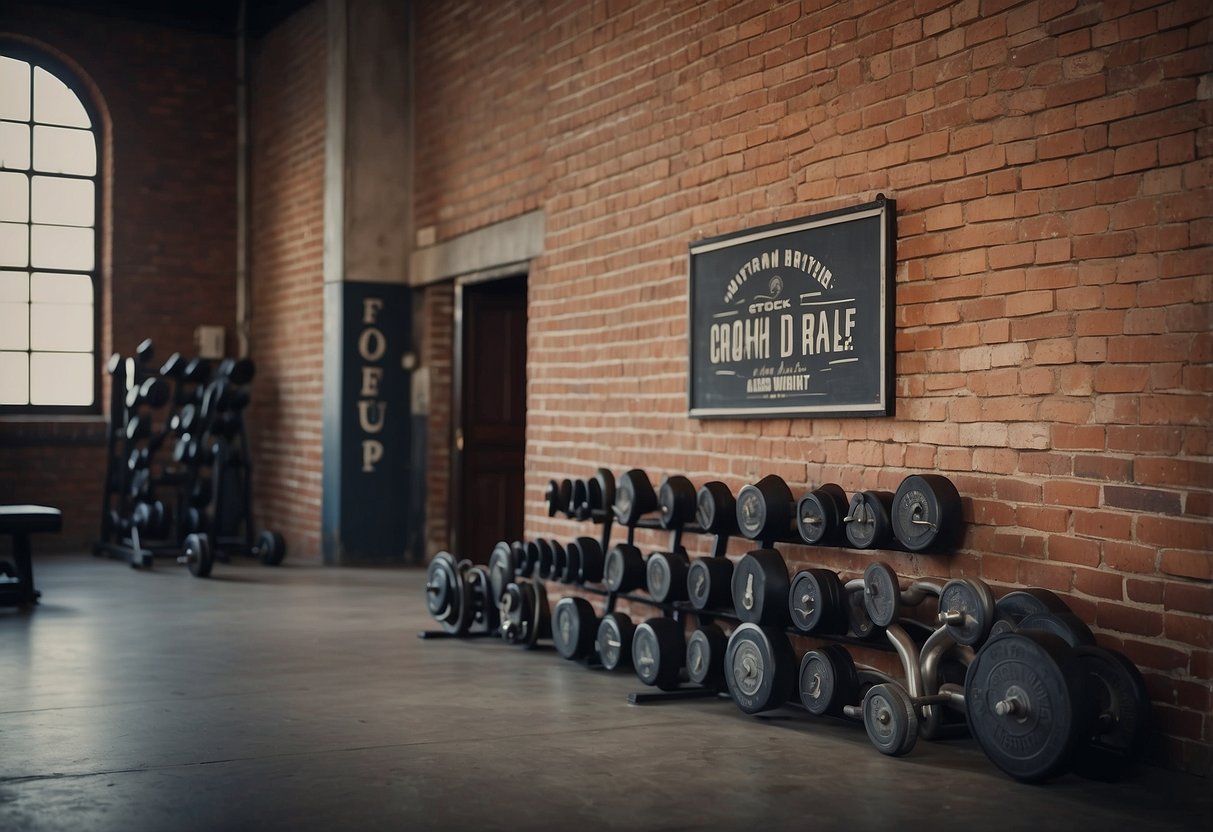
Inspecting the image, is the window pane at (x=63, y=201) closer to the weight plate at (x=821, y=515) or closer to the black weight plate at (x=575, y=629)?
the black weight plate at (x=575, y=629)

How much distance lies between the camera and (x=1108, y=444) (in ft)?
12.9

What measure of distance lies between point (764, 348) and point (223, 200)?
747 cm

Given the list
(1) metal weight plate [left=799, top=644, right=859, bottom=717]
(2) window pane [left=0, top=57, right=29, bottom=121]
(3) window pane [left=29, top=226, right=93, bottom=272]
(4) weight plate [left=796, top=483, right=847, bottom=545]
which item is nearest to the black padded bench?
(3) window pane [left=29, top=226, right=93, bottom=272]

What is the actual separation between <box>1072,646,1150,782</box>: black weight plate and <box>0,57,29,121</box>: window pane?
980 cm

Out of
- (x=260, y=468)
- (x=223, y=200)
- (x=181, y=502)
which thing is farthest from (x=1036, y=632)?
(x=223, y=200)

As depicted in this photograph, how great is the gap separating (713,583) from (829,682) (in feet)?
2.84

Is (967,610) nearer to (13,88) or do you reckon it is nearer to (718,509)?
(718,509)

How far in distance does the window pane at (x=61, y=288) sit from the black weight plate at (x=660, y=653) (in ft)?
25.0

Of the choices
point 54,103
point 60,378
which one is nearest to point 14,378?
point 60,378

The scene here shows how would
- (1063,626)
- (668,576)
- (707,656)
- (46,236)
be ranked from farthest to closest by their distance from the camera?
(46,236)
(668,576)
(707,656)
(1063,626)

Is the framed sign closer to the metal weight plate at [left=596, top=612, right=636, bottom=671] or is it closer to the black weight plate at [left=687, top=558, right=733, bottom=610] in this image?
the black weight plate at [left=687, top=558, right=733, bottom=610]

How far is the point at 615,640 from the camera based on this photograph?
17.9 ft

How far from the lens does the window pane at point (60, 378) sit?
35.6ft

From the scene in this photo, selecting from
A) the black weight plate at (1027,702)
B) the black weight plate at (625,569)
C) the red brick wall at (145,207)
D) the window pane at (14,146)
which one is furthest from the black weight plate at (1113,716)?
the window pane at (14,146)
